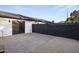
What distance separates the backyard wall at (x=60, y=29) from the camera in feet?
13.2

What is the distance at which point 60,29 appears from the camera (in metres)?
4.15

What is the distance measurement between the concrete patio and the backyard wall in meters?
0.13

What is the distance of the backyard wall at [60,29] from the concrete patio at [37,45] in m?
0.13

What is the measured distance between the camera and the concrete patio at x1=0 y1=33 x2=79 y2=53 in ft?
12.9

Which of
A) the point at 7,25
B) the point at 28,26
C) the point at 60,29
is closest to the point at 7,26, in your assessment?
the point at 7,25

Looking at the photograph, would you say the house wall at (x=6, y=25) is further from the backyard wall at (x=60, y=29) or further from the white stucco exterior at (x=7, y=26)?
the backyard wall at (x=60, y=29)

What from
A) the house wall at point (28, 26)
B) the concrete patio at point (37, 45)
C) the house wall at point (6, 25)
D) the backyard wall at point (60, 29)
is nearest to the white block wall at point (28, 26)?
the house wall at point (28, 26)

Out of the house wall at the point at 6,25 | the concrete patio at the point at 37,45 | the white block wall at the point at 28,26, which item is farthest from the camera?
the white block wall at the point at 28,26

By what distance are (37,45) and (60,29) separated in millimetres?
769

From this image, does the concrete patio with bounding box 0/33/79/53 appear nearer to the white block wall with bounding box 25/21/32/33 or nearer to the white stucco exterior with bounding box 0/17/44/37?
the white stucco exterior with bounding box 0/17/44/37
